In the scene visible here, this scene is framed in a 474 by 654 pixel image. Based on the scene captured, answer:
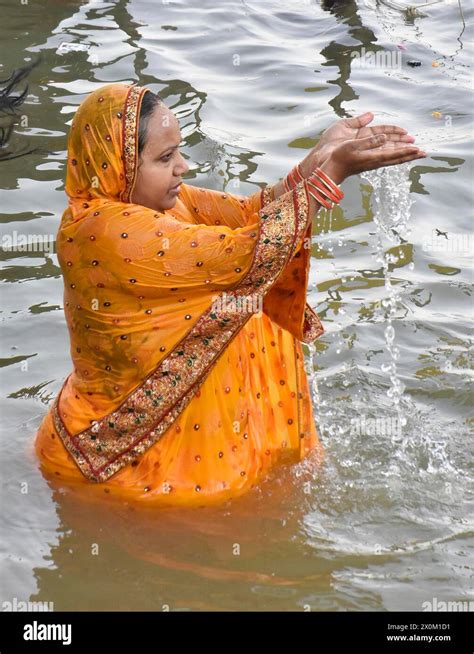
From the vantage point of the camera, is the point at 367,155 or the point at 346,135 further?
the point at 346,135

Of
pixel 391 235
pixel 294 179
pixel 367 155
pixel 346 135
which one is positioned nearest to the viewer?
pixel 367 155

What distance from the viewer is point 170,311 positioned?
4020 mm

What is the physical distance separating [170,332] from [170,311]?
79 millimetres

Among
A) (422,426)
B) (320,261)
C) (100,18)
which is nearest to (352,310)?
(320,261)

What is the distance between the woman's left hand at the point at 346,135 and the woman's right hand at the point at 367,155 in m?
0.06

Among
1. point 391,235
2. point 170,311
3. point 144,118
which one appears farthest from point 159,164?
point 391,235

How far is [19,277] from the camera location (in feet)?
21.1

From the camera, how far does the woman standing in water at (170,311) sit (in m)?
3.86

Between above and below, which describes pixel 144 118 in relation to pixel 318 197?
above

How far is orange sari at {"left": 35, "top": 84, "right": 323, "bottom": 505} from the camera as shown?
3.86 m

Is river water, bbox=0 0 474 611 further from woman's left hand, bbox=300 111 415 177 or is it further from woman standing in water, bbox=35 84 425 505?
woman's left hand, bbox=300 111 415 177

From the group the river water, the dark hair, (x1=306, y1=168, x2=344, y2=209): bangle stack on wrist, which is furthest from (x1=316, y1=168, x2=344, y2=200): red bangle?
the river water

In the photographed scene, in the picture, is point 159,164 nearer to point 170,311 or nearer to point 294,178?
point 170,311

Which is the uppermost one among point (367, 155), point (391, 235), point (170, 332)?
point (367, 155)
